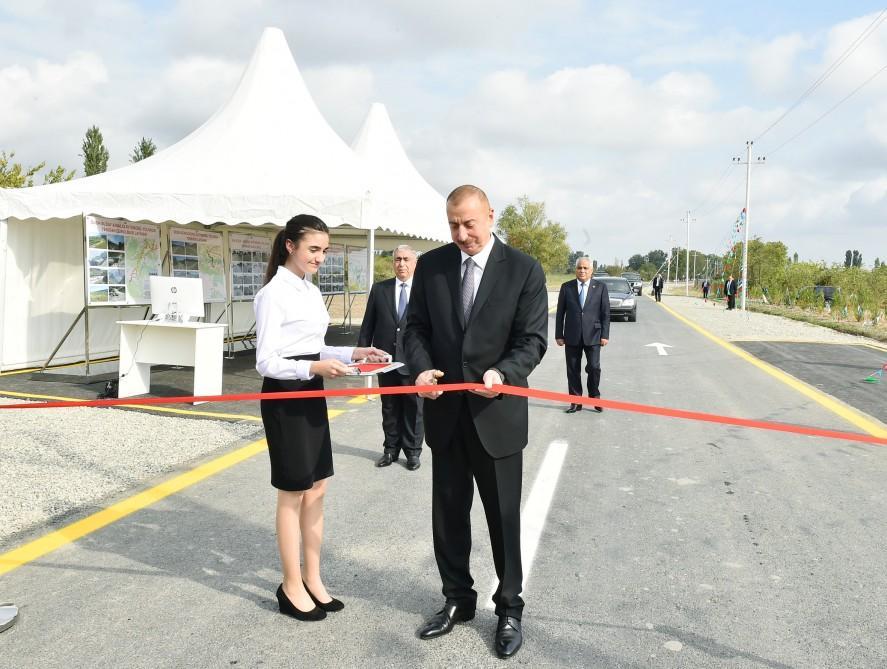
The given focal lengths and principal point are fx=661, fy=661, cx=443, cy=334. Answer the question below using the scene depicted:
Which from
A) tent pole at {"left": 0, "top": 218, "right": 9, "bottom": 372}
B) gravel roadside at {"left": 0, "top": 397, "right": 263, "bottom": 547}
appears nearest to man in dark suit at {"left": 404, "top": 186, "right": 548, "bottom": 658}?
gravel roadside at {"left": 0, "top": 397, "right": 263, "bottom": 547}

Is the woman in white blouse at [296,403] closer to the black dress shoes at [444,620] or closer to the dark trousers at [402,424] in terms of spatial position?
the black dress shoes at [444,620]

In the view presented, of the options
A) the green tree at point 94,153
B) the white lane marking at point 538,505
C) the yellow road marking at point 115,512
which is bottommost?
the yellow road marking at point 115,512

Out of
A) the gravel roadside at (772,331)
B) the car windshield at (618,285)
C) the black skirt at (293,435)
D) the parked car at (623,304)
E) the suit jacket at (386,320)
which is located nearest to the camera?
the black skirt at (293,435)

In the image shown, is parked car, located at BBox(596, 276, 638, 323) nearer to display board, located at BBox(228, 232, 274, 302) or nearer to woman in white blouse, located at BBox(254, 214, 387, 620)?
display board, located at BBox(228, 232, 274, 302)

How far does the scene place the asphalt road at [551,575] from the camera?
2736mm

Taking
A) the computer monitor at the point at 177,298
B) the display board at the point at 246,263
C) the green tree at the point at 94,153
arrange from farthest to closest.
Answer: the green tree at the point at 94,153, the display board at the point at 246,263, the computer monitor at the point at 177,298

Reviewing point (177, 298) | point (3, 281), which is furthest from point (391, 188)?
point (3, 281)

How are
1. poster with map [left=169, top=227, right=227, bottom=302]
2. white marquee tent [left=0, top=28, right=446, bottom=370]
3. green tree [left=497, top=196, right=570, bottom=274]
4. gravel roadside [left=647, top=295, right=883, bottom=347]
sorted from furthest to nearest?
green tree [left=497, top=196, right=570, bottom=274], gravel roadside [left=647, top=295, right=883, bottom=347], poster with map [left=169, top=227, right=227, bottom=302], white marquee tent [left=0, top=28, right=446, bottom=370]

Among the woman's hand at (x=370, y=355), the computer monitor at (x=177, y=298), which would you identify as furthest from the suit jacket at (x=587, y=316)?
the woman's hand at (x=370, y=355)

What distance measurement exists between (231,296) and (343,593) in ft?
33.1

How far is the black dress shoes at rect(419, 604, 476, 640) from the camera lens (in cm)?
284

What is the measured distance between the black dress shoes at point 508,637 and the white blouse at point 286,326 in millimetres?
1340

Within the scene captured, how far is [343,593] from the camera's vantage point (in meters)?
3.24

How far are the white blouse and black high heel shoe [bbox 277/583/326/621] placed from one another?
3.40 ft
